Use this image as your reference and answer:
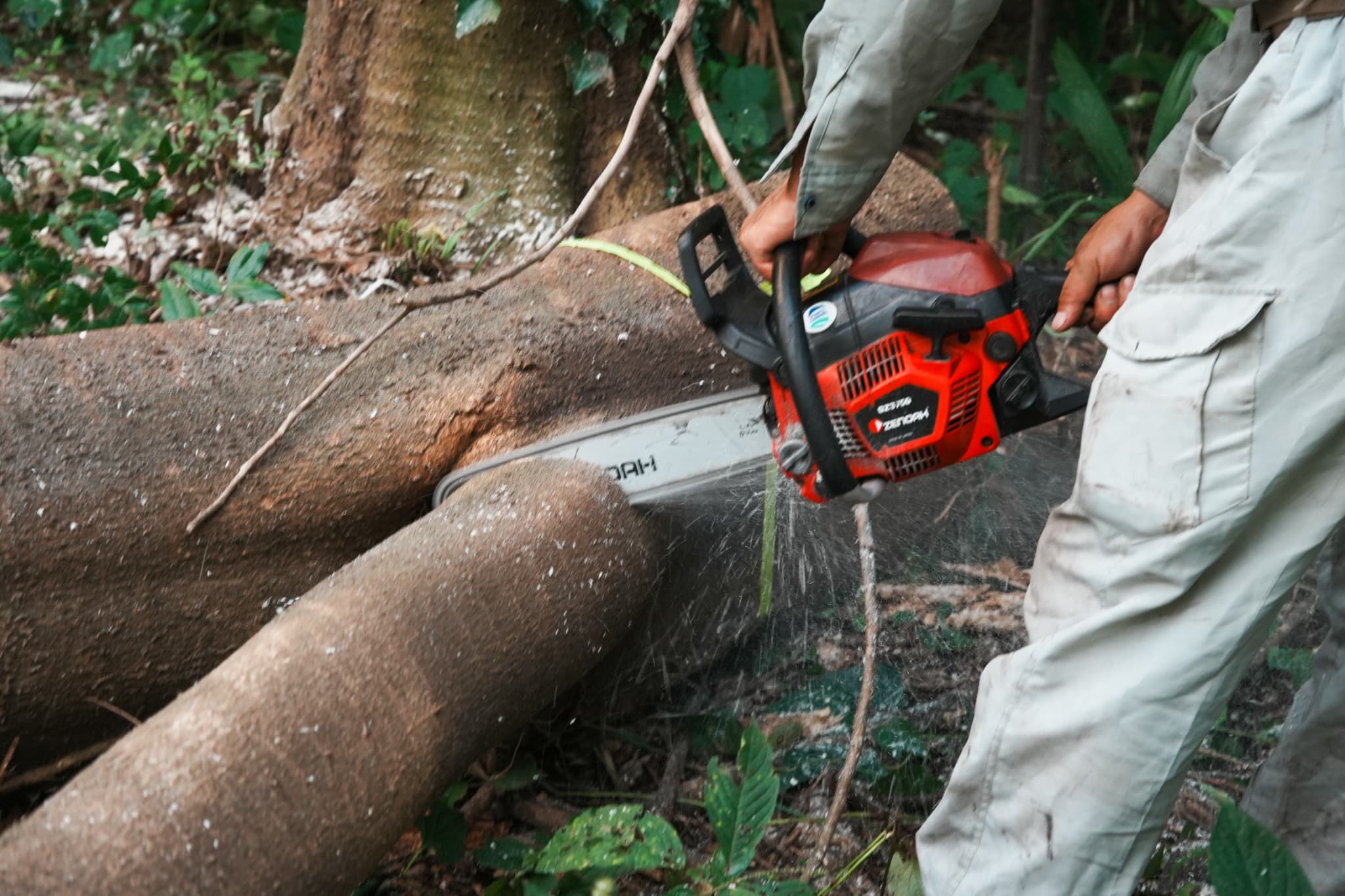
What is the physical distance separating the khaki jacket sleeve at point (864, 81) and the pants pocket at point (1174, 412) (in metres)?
0.41

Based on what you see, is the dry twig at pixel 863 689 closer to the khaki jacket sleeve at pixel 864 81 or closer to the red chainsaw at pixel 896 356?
the red chainsaw at pixel 896 356

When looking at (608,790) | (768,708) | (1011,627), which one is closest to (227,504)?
(608,790)

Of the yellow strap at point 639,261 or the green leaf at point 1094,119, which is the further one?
the green leaf at point 1094,119

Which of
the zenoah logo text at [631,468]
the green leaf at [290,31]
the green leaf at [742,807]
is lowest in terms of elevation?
the green leaf at [742,807]

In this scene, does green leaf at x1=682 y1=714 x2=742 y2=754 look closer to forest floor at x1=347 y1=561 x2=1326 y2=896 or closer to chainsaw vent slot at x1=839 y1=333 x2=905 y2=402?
forest floor at x1=347 y1=561 x2=1326 y2=896

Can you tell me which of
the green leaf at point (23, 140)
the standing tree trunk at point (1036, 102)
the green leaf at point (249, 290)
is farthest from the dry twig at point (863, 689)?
the standing tree trunk at point (1036, 102)

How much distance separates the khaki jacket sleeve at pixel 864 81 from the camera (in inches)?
59.5

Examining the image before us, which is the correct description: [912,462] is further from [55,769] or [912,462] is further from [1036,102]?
[1036,102]

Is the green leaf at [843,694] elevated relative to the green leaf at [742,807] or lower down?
lower down

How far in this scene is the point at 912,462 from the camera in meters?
A: 1.79

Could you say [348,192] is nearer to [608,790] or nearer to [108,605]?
[108,605]

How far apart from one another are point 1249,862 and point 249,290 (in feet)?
7.01

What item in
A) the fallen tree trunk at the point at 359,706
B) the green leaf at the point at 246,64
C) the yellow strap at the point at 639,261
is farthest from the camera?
the green leaf at the point at 246,64

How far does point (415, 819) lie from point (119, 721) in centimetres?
68
